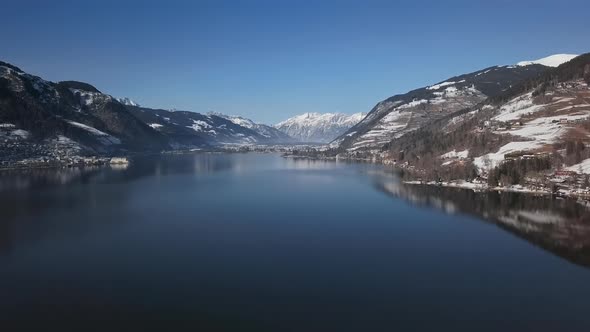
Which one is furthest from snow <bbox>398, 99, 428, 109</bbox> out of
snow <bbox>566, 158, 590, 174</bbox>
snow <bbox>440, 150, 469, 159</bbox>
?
snow <bbox>566, 158, 590, 174</bbox>

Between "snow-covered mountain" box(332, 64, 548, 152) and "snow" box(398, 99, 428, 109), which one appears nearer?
"snow-covered mountain" box(332, 64, 548, 152)

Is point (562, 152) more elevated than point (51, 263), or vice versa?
point (562, 152)

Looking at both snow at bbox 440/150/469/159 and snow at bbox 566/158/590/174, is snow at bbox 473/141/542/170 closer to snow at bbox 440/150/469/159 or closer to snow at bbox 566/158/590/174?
snow at bbox 440/150/469/159

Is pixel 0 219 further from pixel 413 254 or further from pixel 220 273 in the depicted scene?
pixel 413 254

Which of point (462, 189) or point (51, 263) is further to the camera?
point (462, 189)

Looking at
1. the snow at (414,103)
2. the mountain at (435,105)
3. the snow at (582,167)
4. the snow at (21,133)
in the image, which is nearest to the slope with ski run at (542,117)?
the snow at (582,167)

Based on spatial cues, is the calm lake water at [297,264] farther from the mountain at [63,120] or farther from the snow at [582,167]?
the mountain at [63,120]

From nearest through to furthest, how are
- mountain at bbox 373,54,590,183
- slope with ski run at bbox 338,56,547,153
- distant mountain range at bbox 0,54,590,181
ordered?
mountain at bbox 373,54,590,183, distant mountain range at bbox 0,54,590,181, slope with ski run at bbox 338,56,547,153

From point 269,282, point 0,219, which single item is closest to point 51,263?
point 269,282
